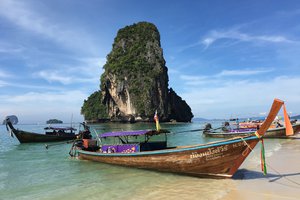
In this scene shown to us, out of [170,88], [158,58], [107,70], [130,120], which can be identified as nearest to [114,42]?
[107,70]

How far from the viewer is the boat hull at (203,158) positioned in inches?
367

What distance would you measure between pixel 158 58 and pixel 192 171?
7939cm

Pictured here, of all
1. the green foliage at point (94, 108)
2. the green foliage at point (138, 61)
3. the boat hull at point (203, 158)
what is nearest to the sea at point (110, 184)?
the boat hull at point (203, 158)

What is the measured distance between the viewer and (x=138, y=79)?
→ 8325 cm

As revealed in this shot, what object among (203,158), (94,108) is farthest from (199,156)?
(94,108)

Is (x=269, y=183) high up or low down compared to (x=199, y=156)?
down

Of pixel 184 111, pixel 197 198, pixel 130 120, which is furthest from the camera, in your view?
pixel 184 111

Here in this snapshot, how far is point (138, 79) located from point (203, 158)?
74085 millimetres

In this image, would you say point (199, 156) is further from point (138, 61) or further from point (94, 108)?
point (94, 108)

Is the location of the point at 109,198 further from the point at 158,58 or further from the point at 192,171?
the point at 158,58

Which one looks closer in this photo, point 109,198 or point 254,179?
point 109,198

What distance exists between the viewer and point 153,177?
11.1 metres

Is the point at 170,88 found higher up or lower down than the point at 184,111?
higher up

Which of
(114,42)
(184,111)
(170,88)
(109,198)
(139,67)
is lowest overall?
(109,198)
